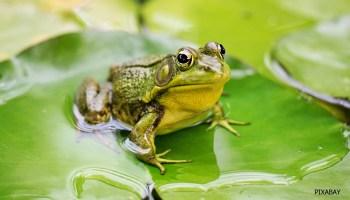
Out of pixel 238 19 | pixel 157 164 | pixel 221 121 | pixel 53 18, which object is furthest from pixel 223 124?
pixel 53 18

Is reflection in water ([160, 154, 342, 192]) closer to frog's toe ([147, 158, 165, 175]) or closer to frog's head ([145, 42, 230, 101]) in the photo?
frog's toe ([147, 158, 165, 175])

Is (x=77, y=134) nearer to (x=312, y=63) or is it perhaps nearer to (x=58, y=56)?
(x=58, y=56)

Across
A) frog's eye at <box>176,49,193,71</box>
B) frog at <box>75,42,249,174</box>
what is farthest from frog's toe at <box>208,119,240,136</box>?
frog's eye at <box>176,49,193,71</box>

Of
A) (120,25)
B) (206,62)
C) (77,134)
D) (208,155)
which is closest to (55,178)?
(77,134)

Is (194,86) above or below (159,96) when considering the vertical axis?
above

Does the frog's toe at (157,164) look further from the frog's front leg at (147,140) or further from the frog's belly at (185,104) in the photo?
the frog's belly at (185,104)

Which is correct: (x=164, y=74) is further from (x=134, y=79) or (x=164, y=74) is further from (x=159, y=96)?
(x=134, y=79)

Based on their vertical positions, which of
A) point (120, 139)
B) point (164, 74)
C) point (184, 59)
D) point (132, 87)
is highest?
point (184, 59)
